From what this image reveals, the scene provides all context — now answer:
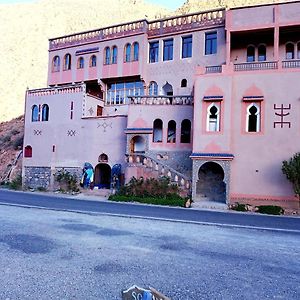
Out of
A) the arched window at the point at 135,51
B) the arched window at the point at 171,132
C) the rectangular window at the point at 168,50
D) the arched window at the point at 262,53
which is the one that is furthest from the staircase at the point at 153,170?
the arched window at the point at 262,53

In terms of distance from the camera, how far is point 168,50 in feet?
95.0

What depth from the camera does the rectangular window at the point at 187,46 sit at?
91.9 ft

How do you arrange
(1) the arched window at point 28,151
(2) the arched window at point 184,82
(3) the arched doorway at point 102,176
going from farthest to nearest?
(1) the arched window at point 28,151
(2) the arched window at point 184,82
(3) the arched doorway at point 102,176

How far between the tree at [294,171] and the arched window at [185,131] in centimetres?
743

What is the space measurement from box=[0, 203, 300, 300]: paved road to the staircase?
9112mm

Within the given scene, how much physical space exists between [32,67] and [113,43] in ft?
152

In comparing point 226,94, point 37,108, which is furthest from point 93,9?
point 226,94

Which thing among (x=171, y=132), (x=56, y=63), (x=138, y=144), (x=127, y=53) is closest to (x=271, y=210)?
(x=171, y=132)

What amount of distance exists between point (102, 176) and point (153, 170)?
762 cm

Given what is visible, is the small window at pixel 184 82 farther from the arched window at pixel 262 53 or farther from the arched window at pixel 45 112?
the arched window at pixel 45 112

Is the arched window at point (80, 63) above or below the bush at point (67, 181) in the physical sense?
above

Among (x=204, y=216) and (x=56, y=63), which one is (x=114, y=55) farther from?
(x=204, y=216)

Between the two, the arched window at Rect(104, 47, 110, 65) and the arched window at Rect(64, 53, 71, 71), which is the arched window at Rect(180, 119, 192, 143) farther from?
the arched window at Rect(64, 53, 71, 71)

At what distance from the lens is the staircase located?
2111 centimetres
